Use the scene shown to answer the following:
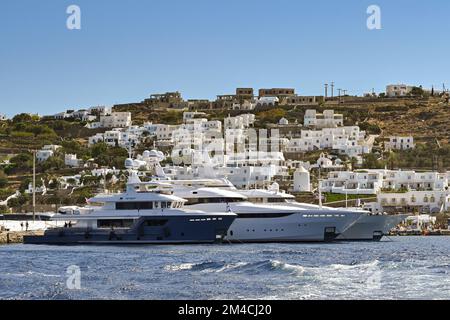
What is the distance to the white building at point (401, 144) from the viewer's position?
433ft

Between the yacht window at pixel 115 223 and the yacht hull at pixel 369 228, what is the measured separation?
13872 millimetres

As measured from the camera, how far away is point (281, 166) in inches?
4631

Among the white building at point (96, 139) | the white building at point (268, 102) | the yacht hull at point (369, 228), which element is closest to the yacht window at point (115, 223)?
the yacht hull at point (369, 228)

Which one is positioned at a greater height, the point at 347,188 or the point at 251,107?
the point at 251,107

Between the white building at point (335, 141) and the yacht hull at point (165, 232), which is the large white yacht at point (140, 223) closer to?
the yacht hull at point (165, 232)

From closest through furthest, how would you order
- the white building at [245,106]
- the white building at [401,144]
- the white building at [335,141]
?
the white building at [335,141] < the white building at [401,144] < the white building at [245,106]

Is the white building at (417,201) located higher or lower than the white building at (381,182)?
lower

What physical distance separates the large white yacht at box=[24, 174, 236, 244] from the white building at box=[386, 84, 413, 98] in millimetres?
121029

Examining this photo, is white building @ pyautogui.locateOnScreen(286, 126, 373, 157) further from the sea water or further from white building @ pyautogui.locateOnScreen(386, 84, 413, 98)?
the sea water

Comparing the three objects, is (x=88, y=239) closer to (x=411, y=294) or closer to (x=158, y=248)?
(x=158, y=248)

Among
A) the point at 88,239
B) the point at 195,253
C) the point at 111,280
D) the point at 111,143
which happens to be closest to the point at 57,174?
the point at 111,143

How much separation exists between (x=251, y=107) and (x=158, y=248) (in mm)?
119378

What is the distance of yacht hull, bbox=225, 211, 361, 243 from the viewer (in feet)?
197

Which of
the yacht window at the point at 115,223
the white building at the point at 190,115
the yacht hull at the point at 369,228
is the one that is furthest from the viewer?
the white building at the point at 190,115
